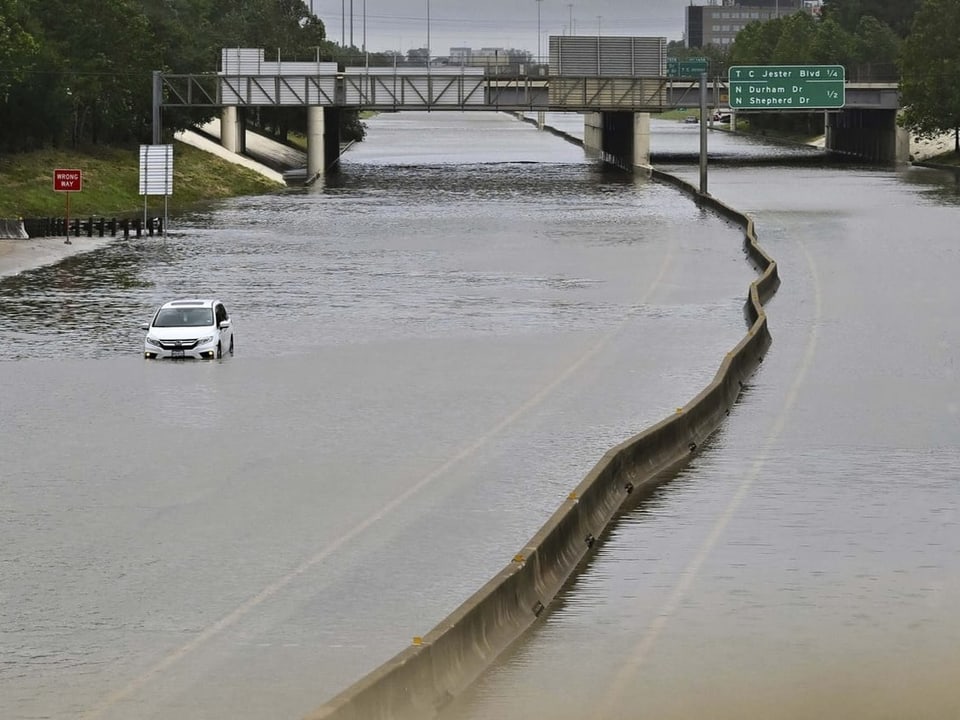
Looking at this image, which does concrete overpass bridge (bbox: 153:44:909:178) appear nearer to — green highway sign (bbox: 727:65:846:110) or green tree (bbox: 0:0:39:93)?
green highway sign (bbox: 727:65:846:110)

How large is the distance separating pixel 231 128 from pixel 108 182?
27.2 metres

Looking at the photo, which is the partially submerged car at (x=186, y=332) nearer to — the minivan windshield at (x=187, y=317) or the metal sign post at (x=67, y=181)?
the minivan windshield at (x=187, y=317)

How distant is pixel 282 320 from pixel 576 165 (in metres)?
109

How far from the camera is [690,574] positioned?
25.1 metres

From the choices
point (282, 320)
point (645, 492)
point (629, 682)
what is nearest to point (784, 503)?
point (645, 492)

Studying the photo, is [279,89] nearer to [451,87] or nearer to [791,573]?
[451,87]

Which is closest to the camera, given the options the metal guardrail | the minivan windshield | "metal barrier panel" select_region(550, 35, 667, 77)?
the minivan windshield

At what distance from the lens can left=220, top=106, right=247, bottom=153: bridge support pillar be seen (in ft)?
453

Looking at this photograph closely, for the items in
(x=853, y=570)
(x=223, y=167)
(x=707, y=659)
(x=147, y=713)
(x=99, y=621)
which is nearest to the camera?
(x=147, y=713)

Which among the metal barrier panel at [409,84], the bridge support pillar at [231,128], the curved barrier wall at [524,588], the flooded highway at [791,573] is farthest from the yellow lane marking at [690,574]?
the bridge support pillar at [231,128]

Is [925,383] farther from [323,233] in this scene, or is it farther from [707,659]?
[323,233]

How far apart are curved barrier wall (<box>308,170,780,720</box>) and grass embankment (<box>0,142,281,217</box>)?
218 ft

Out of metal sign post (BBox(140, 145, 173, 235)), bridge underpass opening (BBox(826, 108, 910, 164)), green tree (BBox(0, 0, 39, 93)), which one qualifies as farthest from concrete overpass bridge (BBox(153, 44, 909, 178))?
metal sign post (BBox(140, 145, 173, 235))

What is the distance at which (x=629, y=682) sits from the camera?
1967 centimetres
